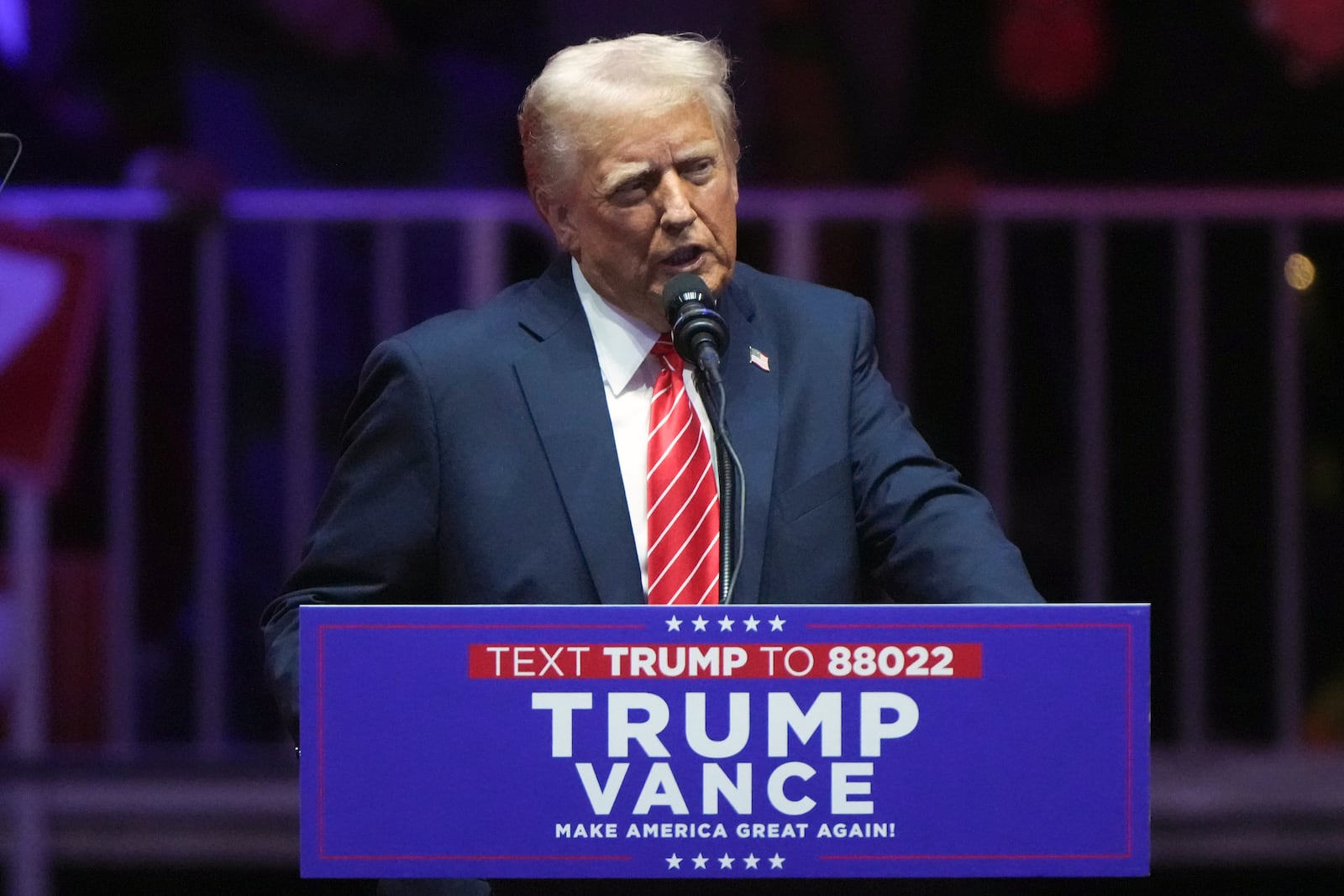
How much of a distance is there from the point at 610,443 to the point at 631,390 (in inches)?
3.9

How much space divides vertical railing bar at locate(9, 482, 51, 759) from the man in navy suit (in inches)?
85.4

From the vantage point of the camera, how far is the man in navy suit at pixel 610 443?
7.45 feet

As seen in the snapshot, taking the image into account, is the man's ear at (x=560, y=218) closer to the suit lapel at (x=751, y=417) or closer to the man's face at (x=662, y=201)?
the man's face at (x=662, y=201)

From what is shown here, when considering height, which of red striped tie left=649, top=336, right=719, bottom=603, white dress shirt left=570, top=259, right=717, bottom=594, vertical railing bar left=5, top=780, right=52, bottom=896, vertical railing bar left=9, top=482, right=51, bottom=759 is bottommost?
vertical railing bar left=5, top=780, right=52, bottom=896

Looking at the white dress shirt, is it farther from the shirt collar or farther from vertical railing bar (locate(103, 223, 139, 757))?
vertical railing bar (locate(103, 223, 139, 757))

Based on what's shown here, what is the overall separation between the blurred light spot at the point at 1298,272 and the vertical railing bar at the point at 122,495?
250 cm

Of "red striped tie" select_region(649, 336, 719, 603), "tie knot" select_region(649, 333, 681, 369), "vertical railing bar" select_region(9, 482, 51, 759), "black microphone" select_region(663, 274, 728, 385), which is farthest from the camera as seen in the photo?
"vertical railing bar" select_region(9, 482, 51, 759)

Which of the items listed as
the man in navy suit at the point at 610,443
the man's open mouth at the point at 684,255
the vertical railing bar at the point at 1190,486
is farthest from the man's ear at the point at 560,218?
the vertical railing bar at the point at 1190,486

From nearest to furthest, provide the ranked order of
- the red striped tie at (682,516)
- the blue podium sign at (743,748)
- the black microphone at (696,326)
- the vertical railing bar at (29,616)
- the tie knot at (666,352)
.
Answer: the blue podium sign at (743,748)
the black microphone at (696,326)
the red striped tie at (682,516)
the tie knot at (666,352)
the vertical railing bar at (29,616)

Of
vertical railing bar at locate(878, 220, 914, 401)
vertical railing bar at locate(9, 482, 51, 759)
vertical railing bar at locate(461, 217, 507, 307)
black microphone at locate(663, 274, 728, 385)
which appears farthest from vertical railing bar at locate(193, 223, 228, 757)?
black microphone at locate(663, 274, 728, 385)

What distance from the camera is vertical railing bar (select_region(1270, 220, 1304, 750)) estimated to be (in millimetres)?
4426

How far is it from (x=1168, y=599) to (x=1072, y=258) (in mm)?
780

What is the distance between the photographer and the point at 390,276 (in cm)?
448

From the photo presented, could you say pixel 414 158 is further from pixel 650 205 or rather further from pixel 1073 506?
pixel 650 205
